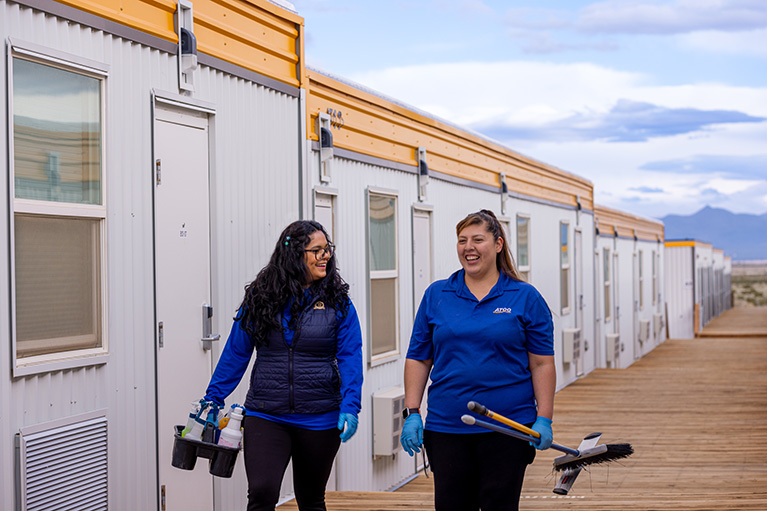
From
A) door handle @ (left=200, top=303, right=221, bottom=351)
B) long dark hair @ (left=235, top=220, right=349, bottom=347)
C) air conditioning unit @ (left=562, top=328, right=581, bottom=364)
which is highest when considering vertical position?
long dark hair @ (left=235, top=220, right=349, bottom=347)

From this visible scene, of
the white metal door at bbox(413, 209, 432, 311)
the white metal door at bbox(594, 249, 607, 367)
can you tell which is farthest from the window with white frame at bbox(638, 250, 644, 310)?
the white metal door at bbox(413, 209, 432, 311)

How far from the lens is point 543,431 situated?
351 cm

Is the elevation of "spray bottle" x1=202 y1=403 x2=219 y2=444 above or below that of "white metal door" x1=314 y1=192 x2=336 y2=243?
below

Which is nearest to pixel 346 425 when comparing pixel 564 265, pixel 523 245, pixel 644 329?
pixel 523 245

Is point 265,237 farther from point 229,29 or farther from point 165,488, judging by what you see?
point 165,488

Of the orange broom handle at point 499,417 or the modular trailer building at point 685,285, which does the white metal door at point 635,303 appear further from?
the orange broom handle at point 499,417

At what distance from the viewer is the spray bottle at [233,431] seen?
12.5 ft

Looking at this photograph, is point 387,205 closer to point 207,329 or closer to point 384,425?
point 384,425

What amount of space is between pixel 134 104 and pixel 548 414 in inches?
95.6

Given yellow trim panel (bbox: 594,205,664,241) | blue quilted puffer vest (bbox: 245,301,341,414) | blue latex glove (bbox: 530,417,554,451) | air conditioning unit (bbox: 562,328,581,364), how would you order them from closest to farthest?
blue latex glove (bbox: 530,417,554,451)
blue quilted puffer vest (bbox: 245,301,341,414)
air conditioning unit (bbox: 562,328,581,364)
yellow trim panel (bbox: 594,205,664,241)

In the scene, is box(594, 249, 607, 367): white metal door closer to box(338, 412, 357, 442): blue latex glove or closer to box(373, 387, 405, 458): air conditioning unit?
box(373, 387, 405, 458): air conditioning unit

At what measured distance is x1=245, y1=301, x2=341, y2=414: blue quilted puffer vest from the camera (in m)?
3.79

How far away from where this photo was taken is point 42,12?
399cm

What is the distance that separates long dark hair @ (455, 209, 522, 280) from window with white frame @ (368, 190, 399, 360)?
4.01 m
